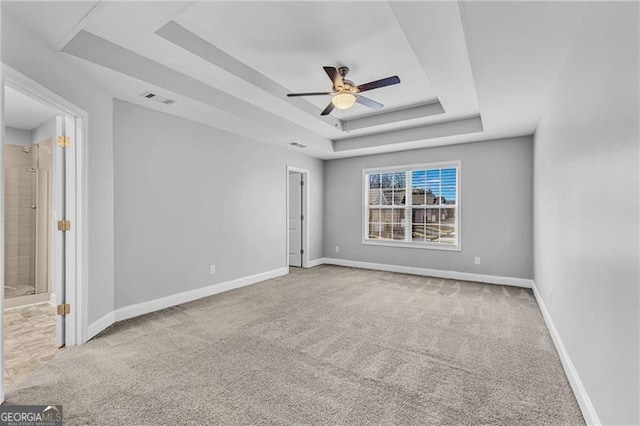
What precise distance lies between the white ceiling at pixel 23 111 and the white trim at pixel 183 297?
232 cm

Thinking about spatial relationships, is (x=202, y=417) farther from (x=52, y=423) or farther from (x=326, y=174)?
(x=326, y=174)

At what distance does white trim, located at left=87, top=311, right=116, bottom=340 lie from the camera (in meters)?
3.03

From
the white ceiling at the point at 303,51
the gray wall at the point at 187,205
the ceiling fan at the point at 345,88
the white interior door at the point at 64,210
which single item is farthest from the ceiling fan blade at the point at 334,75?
the white interior door at the point at 64,210

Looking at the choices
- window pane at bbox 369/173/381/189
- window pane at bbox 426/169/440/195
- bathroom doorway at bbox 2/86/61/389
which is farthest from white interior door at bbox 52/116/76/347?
window pane at bbox 426/169/440/195

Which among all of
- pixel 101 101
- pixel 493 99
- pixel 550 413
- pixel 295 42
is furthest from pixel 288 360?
pixel 493 99

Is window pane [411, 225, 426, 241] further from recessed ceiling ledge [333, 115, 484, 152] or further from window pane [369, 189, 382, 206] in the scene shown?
recessed ceiling ledge [333, 115, 484, 152]

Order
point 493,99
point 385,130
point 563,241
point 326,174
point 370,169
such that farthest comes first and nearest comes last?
point 326,174
point 370,169
point 385,130
point 493,99
point 563,241

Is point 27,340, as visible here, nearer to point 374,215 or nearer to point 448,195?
point 374,215

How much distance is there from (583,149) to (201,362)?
3195mm

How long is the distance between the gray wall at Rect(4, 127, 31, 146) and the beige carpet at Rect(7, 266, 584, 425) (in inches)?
138

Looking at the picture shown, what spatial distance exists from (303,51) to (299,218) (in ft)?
13.8

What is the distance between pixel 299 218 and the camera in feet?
22.8

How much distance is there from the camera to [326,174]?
289 inches

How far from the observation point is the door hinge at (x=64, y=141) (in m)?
2.89
